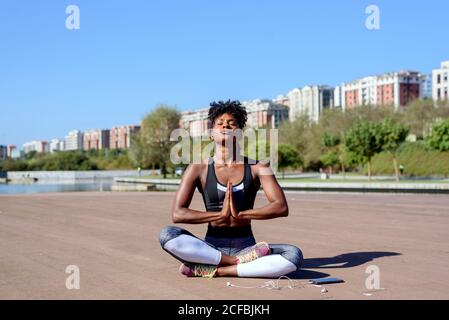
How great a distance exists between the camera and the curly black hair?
19.1ft

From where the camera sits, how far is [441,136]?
123ft

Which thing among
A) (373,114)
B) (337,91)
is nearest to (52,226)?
(373,114)

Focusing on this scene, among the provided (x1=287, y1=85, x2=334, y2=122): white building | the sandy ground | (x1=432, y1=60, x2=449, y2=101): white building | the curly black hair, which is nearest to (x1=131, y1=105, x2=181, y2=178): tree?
the sandy ground

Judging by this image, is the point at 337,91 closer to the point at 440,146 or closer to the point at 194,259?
the point at 440,146

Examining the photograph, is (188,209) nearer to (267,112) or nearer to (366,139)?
(366,139)

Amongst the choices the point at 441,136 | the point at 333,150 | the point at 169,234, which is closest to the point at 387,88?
the point at 333,150

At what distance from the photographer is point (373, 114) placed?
210ft

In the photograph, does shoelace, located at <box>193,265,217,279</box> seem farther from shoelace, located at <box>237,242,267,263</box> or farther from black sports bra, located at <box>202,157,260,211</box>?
black sports bra, located at <box>202,157,260,211</box>

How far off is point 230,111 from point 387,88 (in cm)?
11445

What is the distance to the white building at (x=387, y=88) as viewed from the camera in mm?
111938

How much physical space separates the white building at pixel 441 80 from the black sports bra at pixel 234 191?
105m

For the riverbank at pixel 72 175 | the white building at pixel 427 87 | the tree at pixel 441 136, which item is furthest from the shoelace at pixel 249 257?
the white building at pixel 427 87

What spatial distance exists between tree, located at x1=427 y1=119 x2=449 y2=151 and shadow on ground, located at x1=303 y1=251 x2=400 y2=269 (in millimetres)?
32087
